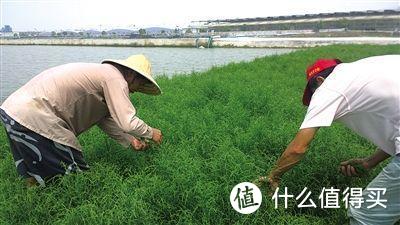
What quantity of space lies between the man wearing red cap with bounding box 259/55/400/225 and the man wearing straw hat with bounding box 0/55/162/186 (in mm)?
1450

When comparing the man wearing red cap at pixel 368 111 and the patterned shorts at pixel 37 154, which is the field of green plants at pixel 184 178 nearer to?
the patterned shorts at pixel 37 154

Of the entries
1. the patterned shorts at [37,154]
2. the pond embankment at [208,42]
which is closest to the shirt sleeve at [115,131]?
the patterned shorts at [37,154]

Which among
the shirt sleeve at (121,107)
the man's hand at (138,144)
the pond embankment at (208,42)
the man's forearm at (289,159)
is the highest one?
the shirt sleeve at (121,107)

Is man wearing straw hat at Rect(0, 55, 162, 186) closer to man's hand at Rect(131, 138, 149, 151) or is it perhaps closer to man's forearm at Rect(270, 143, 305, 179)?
man's hand at Rect(131, 138, 149, 151)

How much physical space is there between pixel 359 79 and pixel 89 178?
2.45 m

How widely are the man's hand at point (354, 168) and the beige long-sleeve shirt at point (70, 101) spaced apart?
1.88m

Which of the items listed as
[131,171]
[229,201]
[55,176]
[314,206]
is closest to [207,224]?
[229,201]

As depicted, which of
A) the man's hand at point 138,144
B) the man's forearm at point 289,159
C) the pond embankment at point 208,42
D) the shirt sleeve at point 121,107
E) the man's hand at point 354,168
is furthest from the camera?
the pond embankment at point 208,42

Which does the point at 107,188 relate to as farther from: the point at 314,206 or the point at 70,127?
the point at 314,206

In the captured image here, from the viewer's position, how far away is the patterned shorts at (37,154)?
10.5ft

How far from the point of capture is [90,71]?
132 inches

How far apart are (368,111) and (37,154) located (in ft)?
8.84

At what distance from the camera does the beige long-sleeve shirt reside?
316 cm

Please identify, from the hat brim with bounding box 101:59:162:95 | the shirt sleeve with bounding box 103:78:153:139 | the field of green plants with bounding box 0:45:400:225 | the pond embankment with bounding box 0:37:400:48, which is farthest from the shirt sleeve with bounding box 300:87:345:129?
the pond embankment with bounding box 0:37:400:48
